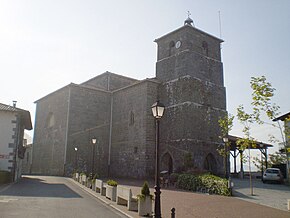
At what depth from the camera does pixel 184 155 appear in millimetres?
25266

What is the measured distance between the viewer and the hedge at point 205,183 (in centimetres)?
1609

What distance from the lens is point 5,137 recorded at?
1959cm

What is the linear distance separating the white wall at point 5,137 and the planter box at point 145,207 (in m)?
13.1

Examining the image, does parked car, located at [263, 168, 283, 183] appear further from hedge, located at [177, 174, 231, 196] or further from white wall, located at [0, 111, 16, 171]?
white wall, located at [0, 111, 16, 171]

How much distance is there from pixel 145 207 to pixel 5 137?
13.5 m

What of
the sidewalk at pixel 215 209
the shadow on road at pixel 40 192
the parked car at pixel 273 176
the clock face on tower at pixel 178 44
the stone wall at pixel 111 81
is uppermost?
the clock face on tower at pixel 178 44

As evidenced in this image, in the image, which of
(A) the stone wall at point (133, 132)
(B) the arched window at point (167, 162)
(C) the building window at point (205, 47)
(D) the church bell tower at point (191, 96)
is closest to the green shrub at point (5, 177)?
(A) the stone wall at point (133, 132)

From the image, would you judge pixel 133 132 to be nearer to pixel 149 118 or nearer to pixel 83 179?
pixel 149 118

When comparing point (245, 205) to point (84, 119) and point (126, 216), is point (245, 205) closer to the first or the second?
point (126, 216)

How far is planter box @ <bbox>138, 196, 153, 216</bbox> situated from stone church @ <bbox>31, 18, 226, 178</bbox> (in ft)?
47.3

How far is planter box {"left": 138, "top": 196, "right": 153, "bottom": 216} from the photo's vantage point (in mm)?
9750

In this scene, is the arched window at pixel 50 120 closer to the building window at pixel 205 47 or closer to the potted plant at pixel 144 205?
the building window at pixel 205 47

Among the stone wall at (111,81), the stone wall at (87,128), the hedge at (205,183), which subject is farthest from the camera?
the stone wall at (111,81)

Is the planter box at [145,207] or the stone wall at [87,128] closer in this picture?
the planter box at [145,207]
